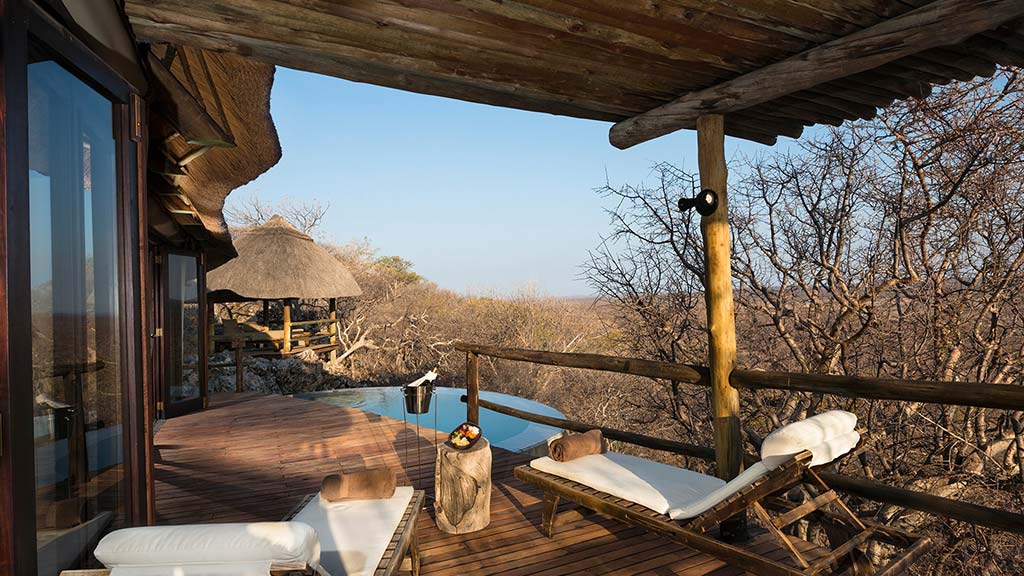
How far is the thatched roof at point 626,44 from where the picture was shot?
2.29 meters

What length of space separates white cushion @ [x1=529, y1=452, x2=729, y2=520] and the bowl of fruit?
403 millimetres

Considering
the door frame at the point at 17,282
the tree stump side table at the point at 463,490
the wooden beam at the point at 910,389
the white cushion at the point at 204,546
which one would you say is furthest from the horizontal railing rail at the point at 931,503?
the door frame at the point at 17,282

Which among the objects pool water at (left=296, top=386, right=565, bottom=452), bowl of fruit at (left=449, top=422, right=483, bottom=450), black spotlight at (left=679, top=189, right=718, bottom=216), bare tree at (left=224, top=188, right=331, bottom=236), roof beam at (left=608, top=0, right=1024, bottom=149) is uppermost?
bare tree at (left=224, top=188, right=331, bottom=236)

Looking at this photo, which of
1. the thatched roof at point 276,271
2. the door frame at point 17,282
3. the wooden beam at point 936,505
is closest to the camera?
the door frame at point 17,282

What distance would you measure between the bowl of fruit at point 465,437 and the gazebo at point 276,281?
10092mm

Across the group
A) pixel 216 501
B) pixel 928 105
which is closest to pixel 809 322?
pixel 928 105

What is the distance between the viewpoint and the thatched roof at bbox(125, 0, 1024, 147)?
229 cm

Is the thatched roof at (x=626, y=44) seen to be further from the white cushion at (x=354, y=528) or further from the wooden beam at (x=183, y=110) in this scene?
the white cushion at (x=354, y=528)

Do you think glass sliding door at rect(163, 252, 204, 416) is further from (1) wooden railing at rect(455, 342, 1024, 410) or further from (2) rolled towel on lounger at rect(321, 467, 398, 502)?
(1) wooden railing at rect(455, 342, 1024, 410)

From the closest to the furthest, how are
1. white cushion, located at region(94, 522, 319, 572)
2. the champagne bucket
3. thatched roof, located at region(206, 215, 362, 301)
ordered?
white cushion, located at region(94, 522, 319, 572), the champagne bucket, thatched roof, located at region(206, 215, 362, 301)

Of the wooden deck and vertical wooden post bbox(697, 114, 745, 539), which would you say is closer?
the wooden deck

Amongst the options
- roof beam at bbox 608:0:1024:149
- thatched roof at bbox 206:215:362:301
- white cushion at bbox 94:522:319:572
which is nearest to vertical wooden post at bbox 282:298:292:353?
thatched roof at bbox 206:215:362:301

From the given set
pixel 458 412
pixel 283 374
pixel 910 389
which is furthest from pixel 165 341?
pixel 910 389

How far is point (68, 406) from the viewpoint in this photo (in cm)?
206
